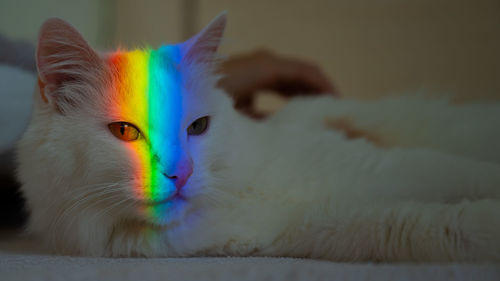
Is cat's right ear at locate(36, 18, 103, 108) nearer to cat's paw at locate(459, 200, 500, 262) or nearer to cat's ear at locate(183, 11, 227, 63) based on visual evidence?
cat's ear at locate(183, 11, 227, 63)

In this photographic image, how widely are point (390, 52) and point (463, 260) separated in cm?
198

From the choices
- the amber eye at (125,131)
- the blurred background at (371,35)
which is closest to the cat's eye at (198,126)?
the amber eye at (125,131)

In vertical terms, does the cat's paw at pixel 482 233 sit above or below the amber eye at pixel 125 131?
below

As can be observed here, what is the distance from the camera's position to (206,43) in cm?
95

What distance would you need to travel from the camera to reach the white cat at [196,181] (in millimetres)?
755

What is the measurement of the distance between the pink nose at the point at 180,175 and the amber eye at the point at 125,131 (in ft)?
0.41

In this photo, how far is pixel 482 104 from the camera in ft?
5.02

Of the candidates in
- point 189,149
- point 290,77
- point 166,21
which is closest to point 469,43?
point 290,77

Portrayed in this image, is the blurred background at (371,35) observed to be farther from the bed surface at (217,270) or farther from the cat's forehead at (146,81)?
the bed surface at (217,270)

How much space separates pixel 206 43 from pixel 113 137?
33 cm

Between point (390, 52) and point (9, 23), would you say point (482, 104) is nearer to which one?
point (390, 52)

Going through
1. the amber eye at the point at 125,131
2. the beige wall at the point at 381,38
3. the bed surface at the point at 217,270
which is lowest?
the bed surface at the point at 217,270

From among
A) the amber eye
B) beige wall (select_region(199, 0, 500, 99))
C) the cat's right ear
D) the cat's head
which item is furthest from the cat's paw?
beige wall (select_region(199, 0, 500, 99))

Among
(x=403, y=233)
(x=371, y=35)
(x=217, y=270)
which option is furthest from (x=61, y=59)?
(x=371, y=35)
